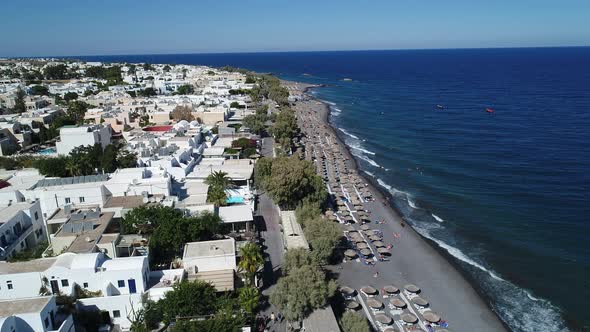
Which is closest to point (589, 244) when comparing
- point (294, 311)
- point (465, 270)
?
point (465, 270)

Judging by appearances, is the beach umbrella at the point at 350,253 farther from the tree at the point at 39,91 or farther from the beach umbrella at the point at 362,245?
the tree at the point at 39,91

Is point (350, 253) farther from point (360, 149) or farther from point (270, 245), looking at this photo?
point (360, 149)

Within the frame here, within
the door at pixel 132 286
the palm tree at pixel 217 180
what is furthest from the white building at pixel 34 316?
the palm tree at pixel 217 180

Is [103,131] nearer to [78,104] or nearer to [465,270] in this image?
[78,104]

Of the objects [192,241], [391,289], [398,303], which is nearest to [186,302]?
[192,241]

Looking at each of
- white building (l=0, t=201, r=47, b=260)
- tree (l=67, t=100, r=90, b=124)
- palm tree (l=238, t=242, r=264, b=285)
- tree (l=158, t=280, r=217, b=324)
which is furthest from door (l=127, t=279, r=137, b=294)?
tree (l=67, t=100, r=90, b=124)

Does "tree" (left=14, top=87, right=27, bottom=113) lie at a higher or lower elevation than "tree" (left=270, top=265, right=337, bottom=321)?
higher

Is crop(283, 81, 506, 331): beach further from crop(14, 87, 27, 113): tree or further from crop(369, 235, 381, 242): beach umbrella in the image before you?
crop(14, 87, 27, 113): tree
